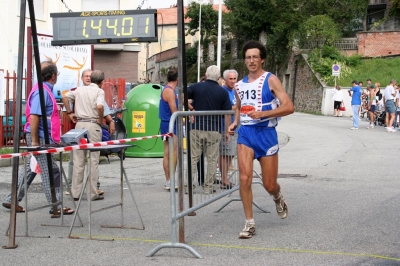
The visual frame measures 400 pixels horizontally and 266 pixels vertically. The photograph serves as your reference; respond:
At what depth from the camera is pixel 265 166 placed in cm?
699

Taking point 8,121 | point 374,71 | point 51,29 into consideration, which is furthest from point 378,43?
point 8,121

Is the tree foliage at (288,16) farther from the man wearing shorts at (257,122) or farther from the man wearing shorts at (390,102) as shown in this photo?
the man wearing shorts at (257,122)

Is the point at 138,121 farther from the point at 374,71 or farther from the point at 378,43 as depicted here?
the point at 378,43

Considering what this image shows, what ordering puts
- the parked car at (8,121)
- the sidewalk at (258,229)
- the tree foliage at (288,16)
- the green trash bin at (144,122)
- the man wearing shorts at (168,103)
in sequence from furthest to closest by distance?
the tree foliage at (288,16)
the green trash bin at (144,122)
the parked car at (8,121)
the man wearing shorts at (168,103)
the sidewalk at (258,229)

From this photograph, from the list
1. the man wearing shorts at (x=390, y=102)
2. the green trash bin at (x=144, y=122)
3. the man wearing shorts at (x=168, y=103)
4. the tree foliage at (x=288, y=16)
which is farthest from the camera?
the tree foliage at (x=288, y=16)

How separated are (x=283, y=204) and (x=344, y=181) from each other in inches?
160

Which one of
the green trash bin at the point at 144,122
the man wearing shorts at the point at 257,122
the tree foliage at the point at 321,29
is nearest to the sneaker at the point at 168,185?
the man wearing shorts at the point at 257,122

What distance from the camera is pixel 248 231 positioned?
674 centimetres

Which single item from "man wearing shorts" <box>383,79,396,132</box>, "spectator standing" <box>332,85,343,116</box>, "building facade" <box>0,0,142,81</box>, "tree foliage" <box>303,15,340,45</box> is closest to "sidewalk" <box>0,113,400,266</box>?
"man wearing shorts" <box>383,79,396,132</box>

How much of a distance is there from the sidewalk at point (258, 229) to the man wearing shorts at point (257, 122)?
549 millimetres

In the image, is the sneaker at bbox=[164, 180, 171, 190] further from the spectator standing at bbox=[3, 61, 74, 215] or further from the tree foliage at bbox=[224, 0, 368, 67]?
the tree foliage at bbox=[224, 0, 368, 67]

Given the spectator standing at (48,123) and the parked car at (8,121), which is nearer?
the spectator standing at (48,123)

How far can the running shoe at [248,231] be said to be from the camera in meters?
6.67

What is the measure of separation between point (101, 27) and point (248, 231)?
497 cm
